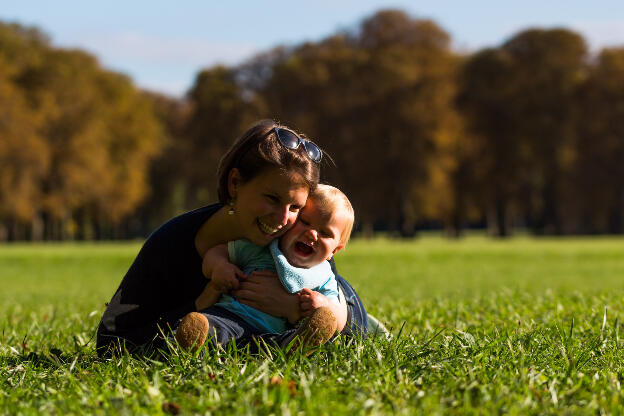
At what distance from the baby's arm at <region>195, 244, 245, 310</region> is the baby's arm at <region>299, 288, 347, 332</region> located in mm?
349

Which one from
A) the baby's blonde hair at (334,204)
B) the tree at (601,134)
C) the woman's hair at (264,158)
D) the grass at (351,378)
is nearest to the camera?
the grass at (351,378)

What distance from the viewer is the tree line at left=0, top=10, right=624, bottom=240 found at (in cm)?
4169

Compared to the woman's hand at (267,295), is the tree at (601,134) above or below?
above

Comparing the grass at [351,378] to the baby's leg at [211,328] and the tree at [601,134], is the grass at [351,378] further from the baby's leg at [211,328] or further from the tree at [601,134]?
the tree at [601,134]

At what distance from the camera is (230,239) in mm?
4176

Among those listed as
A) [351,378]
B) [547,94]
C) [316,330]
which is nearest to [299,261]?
[316,330]

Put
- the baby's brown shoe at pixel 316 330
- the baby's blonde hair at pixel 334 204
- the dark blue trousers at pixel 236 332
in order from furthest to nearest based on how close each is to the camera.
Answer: the baby's blonde hair at pixel 334 204 → the dark blue trousers at pixel 236 332 → the baby's brown shoe at pixel 316 330

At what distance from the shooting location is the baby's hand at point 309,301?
379cm

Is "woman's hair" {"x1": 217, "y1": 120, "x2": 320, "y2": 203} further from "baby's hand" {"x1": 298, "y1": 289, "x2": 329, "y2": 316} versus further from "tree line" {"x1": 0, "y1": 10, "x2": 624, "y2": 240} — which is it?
"tree line" {"x1": 0, "y1": 10, "x2": 624, "y2": 240}

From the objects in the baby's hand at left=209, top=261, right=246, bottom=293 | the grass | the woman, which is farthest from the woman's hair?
the grass

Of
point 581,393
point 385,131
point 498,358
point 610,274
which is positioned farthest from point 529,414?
point 385,131

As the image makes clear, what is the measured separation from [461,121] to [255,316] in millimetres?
41850

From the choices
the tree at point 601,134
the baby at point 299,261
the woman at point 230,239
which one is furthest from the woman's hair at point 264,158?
the tree at point 601,134

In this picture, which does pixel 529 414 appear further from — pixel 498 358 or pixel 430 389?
pixel 498 358
